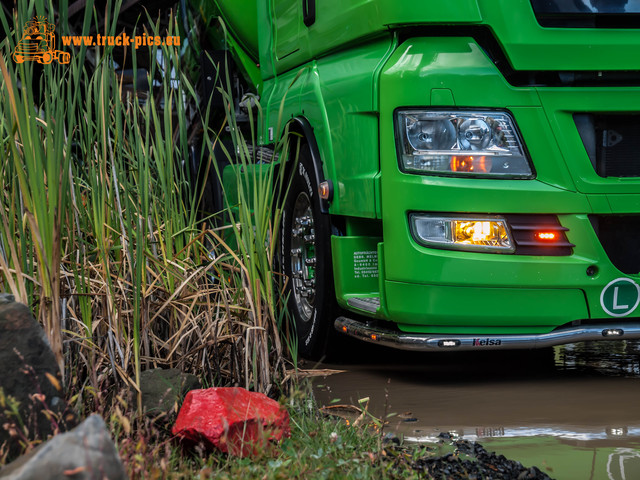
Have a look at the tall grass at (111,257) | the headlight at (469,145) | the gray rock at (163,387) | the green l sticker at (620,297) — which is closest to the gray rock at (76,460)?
the tall grass at (111,257)

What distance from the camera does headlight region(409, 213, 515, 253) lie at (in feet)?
13.2

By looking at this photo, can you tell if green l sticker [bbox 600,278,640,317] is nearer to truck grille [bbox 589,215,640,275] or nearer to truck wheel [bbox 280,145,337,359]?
truck grille [bbox 589,215,640,275]

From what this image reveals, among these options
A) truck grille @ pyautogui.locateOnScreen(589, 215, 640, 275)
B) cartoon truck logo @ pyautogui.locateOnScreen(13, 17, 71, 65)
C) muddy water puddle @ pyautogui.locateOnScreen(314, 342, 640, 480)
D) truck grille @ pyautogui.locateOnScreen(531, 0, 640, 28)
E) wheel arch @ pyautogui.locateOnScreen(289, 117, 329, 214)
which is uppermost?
truck grille @ pyautogui.locateOnScreen(531, 0, 640, 28)

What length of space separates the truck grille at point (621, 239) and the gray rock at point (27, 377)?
7.32 feet

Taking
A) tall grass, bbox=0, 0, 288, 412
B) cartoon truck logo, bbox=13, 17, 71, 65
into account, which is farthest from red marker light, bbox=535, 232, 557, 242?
cartoon truck logo, bbox=13, 17, 71, 65

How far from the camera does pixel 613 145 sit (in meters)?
4.10

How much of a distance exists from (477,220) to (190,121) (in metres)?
4.05

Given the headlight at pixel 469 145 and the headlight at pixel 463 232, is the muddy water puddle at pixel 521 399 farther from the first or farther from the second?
the headlight at pixel 469 145

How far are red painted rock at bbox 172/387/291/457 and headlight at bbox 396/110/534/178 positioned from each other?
1.29m

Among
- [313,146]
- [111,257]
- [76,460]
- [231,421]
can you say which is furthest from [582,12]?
[76,460]

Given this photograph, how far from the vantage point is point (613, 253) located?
13.3 feet

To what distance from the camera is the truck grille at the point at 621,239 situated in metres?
4.07

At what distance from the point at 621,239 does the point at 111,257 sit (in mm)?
1991

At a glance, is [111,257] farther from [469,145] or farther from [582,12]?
[582,12]
